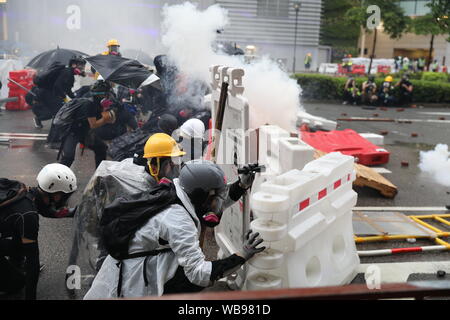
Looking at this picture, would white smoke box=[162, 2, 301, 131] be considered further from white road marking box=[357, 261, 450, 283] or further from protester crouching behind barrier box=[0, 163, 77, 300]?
protester crouching behind barrier box=[0, 163, 77, 300]

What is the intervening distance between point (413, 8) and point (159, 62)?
40.1 metres

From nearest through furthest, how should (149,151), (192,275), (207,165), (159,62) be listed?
(192,275)
(207,165)
(149,151)
(159,62)

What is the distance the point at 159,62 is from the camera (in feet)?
28.4

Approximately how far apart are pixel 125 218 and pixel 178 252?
374mm

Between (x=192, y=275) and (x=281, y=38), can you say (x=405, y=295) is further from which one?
(x=281, y=38)

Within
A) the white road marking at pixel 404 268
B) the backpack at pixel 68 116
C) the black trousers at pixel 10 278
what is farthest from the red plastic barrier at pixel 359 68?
the black trousers at pixel 10 278

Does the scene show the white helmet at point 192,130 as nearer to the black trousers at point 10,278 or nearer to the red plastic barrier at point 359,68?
the black trousers at point 10,278

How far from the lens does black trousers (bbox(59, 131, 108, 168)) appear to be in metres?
6.80

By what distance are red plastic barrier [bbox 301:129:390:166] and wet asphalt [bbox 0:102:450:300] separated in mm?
295

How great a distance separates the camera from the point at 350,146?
29.3ft

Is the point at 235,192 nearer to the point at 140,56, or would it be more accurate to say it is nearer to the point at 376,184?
the point at 376,184

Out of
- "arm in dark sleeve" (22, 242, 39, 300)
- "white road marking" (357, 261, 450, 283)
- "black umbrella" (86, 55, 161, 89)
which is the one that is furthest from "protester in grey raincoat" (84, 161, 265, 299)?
"black umbrella" (86, 55, 161, 89)

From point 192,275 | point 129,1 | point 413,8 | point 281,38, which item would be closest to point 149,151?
point 192,275
